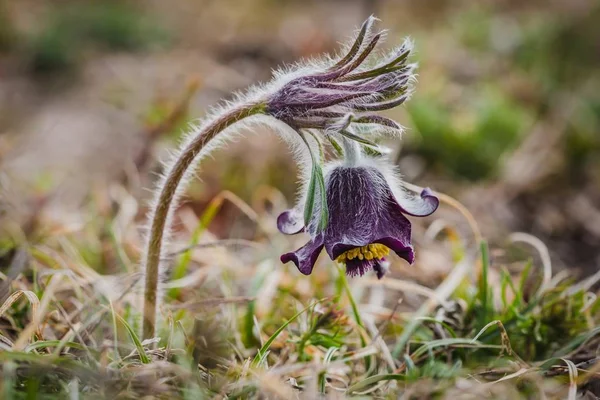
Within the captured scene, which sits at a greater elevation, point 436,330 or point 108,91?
point 108,91

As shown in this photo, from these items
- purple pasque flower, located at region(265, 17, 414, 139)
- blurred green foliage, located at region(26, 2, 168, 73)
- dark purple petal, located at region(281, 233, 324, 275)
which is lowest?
dark purple petal, located at region(281, 233, 324, 275)

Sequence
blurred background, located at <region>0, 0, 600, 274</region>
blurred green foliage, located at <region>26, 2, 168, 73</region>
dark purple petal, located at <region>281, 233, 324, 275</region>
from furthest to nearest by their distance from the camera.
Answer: blurred green foliage, located at <region>26, 2, 168, 73</region> < blurred background, located at <region>0, 0, 600, 274</region> < dark purple petal, located at <region>281, 233, 324, 275</region>

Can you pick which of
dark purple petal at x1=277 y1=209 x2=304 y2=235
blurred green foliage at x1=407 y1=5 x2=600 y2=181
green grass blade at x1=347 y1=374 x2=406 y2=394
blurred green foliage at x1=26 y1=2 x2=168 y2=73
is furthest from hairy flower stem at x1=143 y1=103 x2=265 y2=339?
blurred green foliage at x1=26 y1=2 x2=168 y2=73

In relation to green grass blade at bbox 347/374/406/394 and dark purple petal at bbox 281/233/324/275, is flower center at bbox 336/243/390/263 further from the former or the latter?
green grass blade at bbox 347/374/406/394

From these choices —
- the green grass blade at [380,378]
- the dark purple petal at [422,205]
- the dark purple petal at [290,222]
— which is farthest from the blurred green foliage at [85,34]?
the green grass blade at [380,378]

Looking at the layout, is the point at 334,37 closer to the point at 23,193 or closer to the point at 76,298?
the point at 23,193

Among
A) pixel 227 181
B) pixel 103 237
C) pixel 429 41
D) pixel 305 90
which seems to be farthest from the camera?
pixel 429 41

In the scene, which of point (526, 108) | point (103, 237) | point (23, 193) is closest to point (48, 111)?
point (23, 193)
